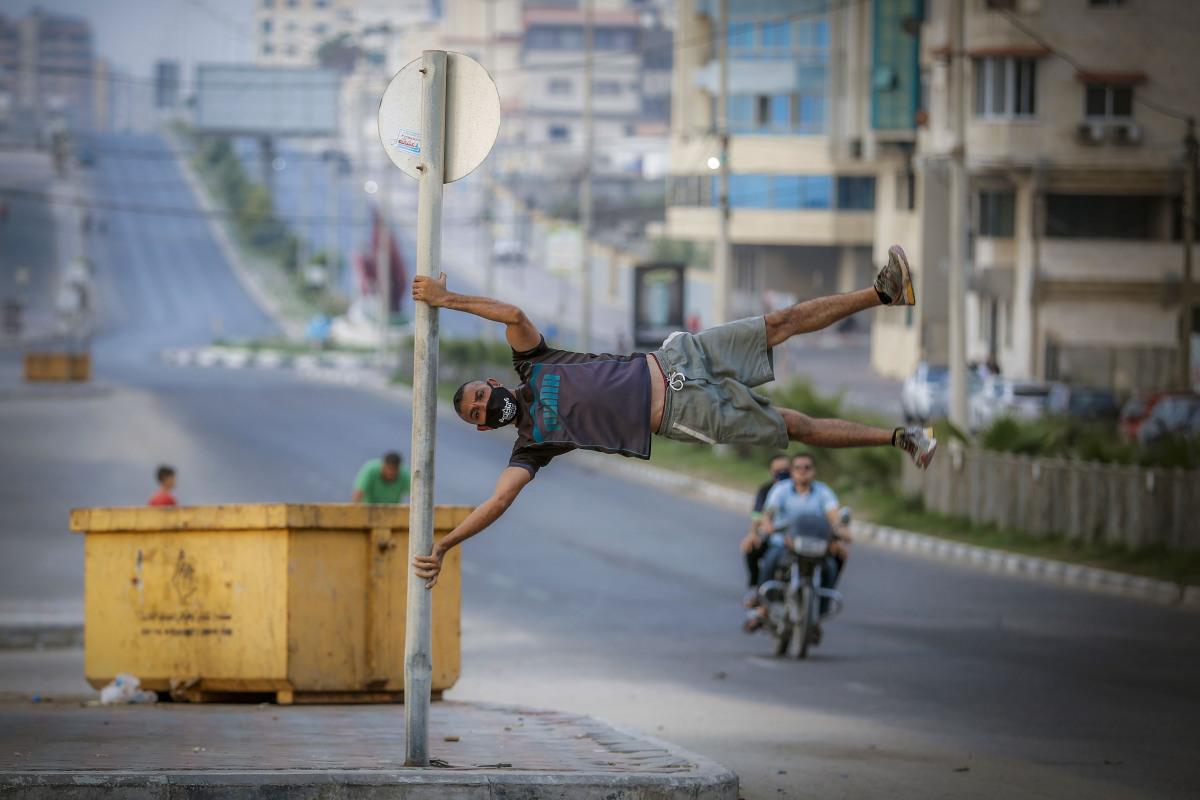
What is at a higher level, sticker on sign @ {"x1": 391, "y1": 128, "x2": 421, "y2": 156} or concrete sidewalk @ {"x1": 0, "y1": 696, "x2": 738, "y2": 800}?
sticker on sign @ {"x1": 391, "y1": 128, "x2": 421, "y2": 156}

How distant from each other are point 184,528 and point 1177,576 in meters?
13.4

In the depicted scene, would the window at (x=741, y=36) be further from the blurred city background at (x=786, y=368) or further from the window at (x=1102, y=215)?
the window at (x=1102, y=215)

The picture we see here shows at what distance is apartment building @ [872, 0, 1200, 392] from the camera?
55.8m

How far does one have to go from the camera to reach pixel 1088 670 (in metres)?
15.9

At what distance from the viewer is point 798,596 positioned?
16.9 m

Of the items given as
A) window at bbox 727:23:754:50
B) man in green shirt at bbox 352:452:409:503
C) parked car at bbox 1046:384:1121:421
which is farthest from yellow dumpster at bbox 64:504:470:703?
window at bbox 727:23:754:50

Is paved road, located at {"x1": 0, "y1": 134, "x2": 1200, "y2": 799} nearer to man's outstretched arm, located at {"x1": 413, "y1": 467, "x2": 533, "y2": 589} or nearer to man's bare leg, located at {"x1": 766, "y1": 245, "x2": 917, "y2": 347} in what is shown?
man's outstretched arm, located at {"x1": 413, "y1": 467, "x2": 533, "y2": 589}

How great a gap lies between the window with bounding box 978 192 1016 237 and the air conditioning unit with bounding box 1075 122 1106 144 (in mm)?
3188

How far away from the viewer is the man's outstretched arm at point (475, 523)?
329 inches

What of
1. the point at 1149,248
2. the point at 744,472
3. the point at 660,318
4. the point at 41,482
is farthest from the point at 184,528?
the point at 1149,248

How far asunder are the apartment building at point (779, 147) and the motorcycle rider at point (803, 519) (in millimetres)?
60488

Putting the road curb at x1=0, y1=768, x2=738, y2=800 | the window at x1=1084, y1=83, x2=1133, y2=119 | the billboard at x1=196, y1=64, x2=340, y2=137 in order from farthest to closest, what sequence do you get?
the billboard at x1=196, y1=64, x2=340, y2=137 < the window at x1=1084, y1=83, x2=1133, y2=119 < the road curb at x1=0, y1=768, x2=738, y2=800

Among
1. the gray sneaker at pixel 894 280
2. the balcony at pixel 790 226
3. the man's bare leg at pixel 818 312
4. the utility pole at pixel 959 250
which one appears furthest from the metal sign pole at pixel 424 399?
the balcony at pixel 790 226

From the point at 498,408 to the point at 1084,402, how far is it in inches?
1578
